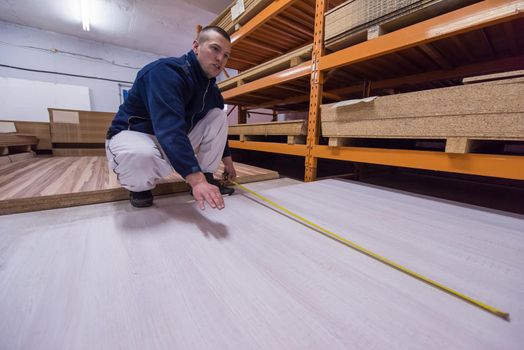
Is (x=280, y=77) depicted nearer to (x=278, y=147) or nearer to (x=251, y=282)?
(x=278, y=147)

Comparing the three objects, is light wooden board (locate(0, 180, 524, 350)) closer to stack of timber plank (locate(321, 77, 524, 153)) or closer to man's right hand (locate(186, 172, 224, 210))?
man's right hand (locate(186, 172, 224, 210))

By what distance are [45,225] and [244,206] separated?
829 millimetres

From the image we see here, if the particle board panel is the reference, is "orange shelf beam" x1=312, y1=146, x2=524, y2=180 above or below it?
below

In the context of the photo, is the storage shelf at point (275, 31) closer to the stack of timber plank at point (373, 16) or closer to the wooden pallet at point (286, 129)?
the stack of timber plank at point (373, 16)

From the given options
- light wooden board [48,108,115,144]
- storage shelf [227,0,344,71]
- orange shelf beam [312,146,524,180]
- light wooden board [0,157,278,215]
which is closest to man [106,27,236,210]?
light wooden board [0,157,278,215]

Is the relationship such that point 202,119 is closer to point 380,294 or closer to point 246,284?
point 246,284

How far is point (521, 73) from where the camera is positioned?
0.84 m

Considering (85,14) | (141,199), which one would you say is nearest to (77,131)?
(85,14)

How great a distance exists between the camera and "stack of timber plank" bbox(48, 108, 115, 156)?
3307 millimetres

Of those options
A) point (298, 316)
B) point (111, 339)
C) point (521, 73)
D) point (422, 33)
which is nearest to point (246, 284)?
point (298, 316)

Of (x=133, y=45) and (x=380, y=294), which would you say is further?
(x=133, y=45)

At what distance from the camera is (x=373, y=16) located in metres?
1.25

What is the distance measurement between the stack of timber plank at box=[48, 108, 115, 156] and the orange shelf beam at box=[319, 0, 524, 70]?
3.89m

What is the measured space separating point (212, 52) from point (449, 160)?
4.42 ft
